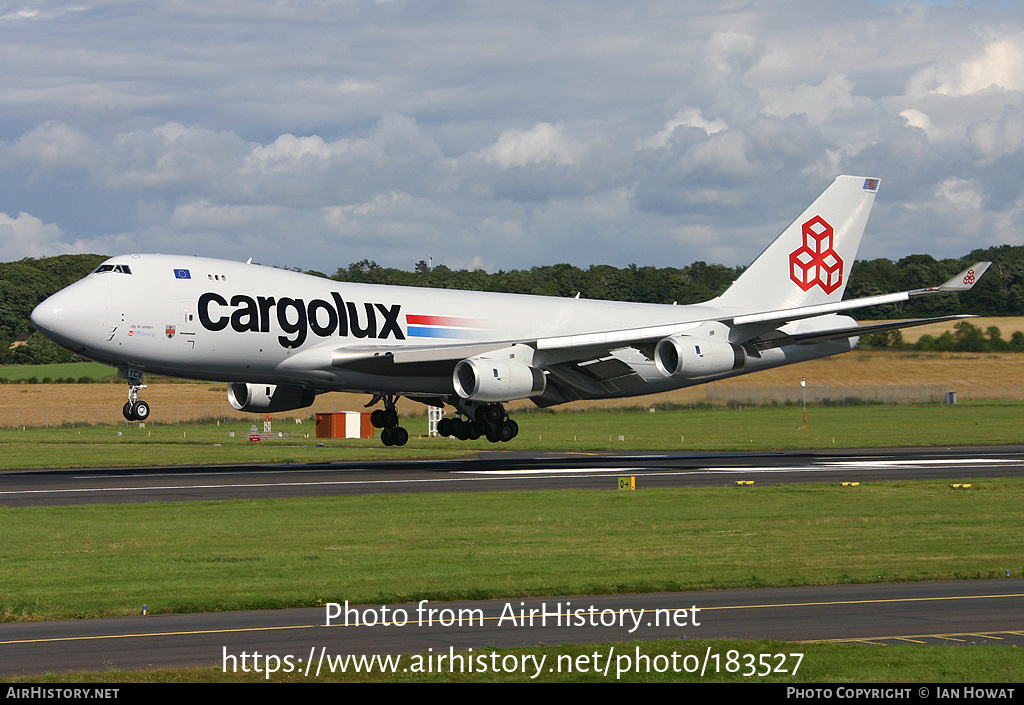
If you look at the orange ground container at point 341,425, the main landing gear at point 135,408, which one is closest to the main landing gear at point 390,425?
the main landing gear at point 135,408

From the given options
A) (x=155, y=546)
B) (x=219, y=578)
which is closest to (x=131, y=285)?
(x=155, y=546)

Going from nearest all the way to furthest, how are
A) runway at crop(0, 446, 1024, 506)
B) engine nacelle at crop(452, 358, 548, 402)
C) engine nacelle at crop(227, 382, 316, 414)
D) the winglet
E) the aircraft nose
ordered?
runway at crop(0, 446, 1024, 506) < the aircraft nose < the winglet < engine nacelle at crop(452, 358, 548, 402) < engine nacelle at crop(227, 382, 316, 414)

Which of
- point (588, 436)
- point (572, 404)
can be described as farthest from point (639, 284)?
point (588, 436)

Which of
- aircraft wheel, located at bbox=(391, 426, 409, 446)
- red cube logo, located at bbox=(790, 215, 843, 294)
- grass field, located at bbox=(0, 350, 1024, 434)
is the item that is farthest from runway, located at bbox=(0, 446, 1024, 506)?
grass field, located at bbox=(0, 350, 1024, 434)

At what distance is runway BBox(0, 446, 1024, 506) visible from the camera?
135ft

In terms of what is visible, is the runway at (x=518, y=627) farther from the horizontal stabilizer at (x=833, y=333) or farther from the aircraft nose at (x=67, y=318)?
the horizontal stabilizer at (x=833, y=333)

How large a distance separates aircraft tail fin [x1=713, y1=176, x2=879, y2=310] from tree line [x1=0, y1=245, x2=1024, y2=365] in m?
6.53

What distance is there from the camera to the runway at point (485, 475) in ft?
135

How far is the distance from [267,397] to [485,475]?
10.6 metres

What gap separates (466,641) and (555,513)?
18.2 meters

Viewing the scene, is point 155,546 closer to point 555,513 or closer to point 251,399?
point 555,513

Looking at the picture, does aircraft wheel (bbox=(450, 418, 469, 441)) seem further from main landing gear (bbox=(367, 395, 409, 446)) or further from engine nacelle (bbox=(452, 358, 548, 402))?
engine nacelle (bbox=(452, 358, 548, 402))

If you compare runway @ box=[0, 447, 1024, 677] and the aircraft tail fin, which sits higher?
the aircraft tail fin

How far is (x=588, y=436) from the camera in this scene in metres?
77.6
